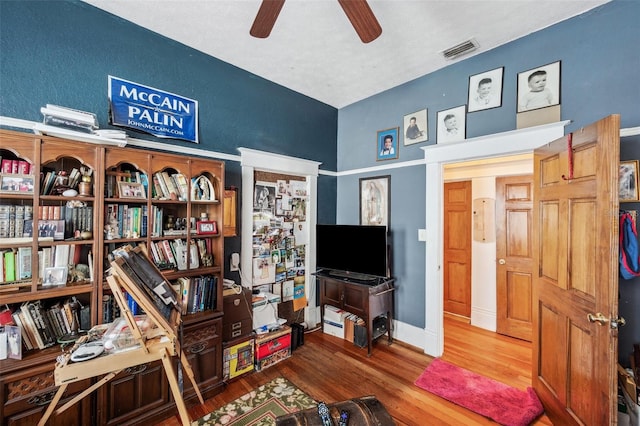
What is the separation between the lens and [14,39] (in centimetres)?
174

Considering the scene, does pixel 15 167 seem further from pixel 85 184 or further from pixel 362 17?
pixel 362 17

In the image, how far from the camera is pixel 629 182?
179 centimetres

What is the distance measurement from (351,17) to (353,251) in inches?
89.2

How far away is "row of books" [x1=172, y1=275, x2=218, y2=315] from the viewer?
7.27 feet

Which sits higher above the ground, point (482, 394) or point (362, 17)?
point (362, 17)

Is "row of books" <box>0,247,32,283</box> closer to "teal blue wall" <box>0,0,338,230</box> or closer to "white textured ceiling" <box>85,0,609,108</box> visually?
"teal blue wall" <box>0,0,338,230</box>

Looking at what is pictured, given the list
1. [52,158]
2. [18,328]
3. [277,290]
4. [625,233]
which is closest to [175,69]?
[52,158]

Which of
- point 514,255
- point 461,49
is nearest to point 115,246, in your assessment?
point 461,49

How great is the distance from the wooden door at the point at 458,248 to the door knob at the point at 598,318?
2.42 m

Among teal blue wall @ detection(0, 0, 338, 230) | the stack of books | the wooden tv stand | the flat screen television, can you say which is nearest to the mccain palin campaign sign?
teal blue wall @ detection(0, 0, 338, 230)

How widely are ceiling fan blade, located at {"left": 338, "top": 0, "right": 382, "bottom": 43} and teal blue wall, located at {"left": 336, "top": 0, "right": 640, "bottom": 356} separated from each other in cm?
160

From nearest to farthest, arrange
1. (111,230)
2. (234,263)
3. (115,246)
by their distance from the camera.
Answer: (111,230) → (115,246) → (234,263)

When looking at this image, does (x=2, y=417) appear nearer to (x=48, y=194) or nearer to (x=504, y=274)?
(x=48, y=194)

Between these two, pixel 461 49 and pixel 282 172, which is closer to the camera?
pixel 461 49
